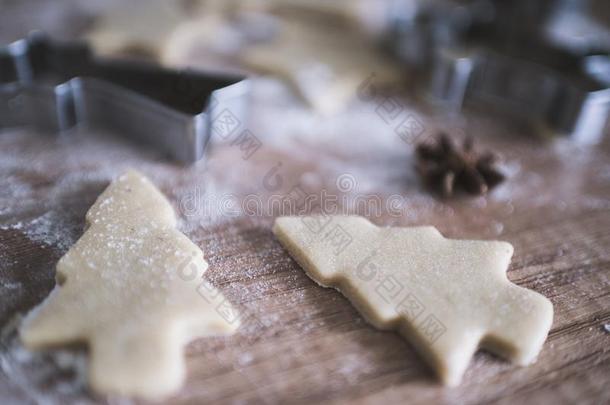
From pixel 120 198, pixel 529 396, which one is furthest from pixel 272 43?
A: pixel 529 396

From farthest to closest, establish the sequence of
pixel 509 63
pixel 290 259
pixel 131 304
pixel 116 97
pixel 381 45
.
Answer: pixel 381 45 < pixel 509 63 < pixel 116 97 < pixel 290 259 < pixel 131 304

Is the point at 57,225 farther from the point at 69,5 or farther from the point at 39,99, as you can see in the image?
the point at 69,5

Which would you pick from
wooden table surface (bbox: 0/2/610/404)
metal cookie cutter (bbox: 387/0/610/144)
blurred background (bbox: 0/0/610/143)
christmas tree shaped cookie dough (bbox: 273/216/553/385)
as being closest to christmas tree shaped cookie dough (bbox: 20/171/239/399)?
wooden table surface (bbox: 0/2/610/404)

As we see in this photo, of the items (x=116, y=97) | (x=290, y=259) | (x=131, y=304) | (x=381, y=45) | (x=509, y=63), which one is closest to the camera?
(x=131, y=304)

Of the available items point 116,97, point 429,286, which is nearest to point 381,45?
point 116,97

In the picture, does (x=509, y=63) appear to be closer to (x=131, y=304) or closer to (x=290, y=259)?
(x=290, y=259)

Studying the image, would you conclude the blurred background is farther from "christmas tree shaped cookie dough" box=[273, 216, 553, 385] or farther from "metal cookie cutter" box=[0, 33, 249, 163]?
"christmas tree shaped cookie dough" box=[273, 216, 553, 385]

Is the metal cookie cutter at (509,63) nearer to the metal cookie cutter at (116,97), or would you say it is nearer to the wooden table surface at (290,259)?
the wooden table surface at (290,259)
